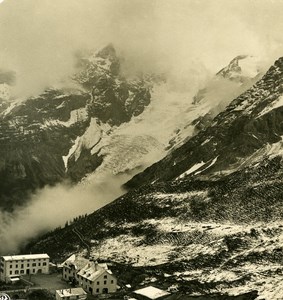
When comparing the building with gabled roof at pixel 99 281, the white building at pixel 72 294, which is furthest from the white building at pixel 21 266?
the white building at pixel 72 294

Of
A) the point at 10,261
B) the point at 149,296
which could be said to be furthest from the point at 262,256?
the point at 10,261

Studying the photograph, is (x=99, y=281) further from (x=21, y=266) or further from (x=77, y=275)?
(x=21, y=266)

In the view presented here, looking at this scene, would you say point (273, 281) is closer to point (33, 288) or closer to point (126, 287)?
point (126, 287)

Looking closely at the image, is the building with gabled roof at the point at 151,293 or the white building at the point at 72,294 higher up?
the white building at the point at 72,294

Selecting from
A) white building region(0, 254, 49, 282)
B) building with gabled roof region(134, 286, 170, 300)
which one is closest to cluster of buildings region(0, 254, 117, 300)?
white building region(0, 254, 49, 282)

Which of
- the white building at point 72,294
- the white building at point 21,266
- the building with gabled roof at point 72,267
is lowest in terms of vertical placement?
the white building at point 72,294

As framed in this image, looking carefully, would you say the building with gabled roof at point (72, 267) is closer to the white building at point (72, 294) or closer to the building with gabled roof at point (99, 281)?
the building with gabled roof at point (99, 281)
